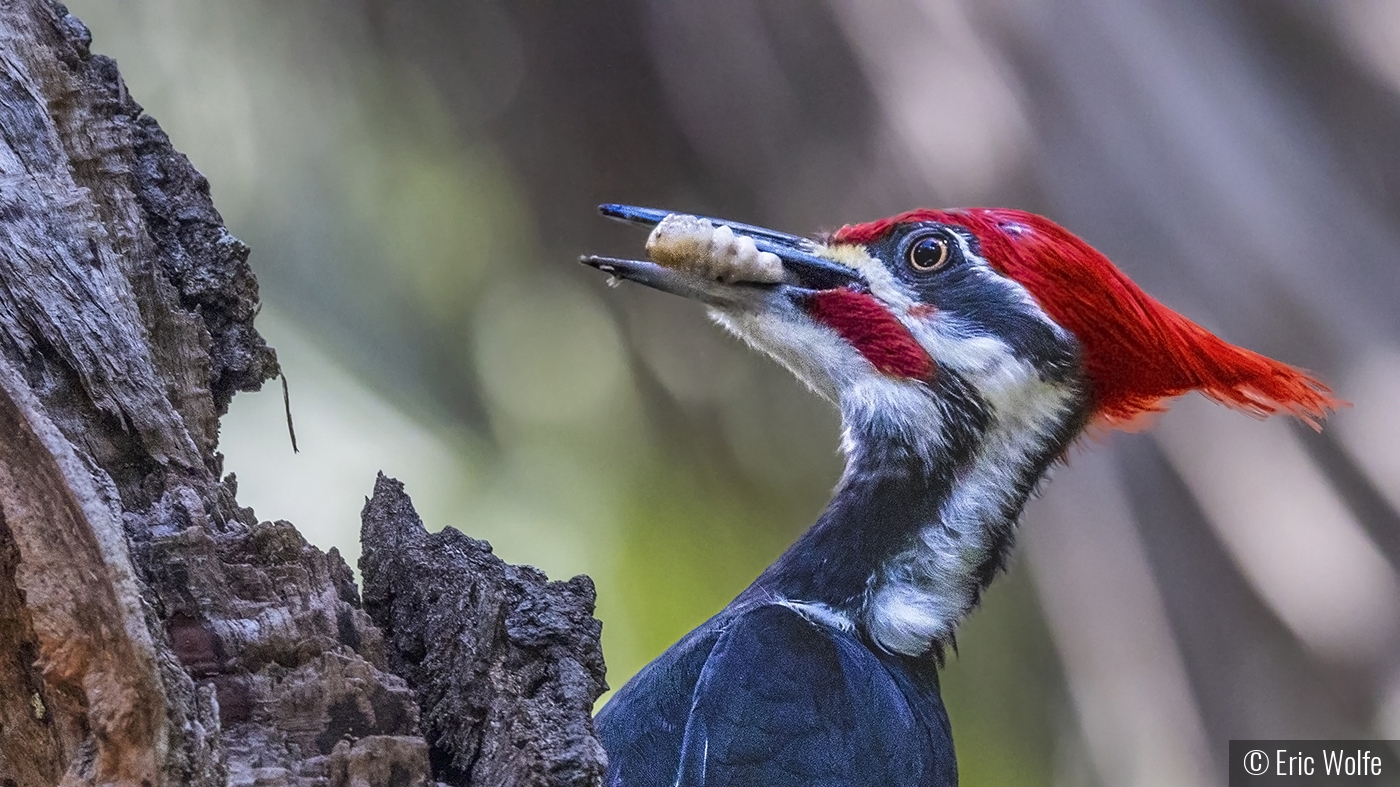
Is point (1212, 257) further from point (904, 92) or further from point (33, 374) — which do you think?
point (33, 374)

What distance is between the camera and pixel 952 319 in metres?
1.15

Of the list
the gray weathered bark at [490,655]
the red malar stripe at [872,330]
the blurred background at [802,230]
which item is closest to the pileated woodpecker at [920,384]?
the red malar stripe at [872,330]

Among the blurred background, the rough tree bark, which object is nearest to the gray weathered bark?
the rough tree bark

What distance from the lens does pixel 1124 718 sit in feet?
5.99

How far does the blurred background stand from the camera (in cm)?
161

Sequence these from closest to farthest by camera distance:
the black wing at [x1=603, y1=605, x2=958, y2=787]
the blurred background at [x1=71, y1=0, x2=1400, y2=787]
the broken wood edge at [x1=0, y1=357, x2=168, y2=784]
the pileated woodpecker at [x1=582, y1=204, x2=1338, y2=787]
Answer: the broken wood edge at [x1=0, y1=357, x2=168, y2=784]
the black wing at [x1=603, y1=605, x2=958, y2=787]
the pileated woodpecker at [x1=582, y1=204, x2=1338, y2=787]
the blurred background at [x1=71, y1=0, x2=1400, y2=787]

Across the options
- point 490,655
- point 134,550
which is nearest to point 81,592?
point 134,550

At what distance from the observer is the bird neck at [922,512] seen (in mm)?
1098

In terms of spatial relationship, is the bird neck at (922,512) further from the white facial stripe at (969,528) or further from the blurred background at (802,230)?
the blurred background at (802,230)

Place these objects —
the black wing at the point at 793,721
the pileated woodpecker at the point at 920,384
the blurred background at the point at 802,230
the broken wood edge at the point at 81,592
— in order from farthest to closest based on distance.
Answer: the blurred background at the point at 802,230 → the pileated woodpecker at the point at 920,384 → the black wing at the point at 793,721 → the broken wood edge at the point at 81,592

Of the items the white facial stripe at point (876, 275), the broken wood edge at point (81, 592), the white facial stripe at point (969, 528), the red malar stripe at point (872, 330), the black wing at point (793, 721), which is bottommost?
the broken wood edge at point (81, 592)

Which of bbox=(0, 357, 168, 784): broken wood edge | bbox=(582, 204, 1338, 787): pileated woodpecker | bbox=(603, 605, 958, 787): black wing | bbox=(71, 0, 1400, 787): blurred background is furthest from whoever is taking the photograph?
bbox=(71, 0, 1400, 787): blurred background

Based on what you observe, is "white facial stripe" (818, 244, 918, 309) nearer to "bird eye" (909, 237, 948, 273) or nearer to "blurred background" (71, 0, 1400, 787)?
"bird eye" (909, 237, 948, 273)

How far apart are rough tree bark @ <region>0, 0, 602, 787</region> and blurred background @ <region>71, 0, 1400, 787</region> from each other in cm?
81
